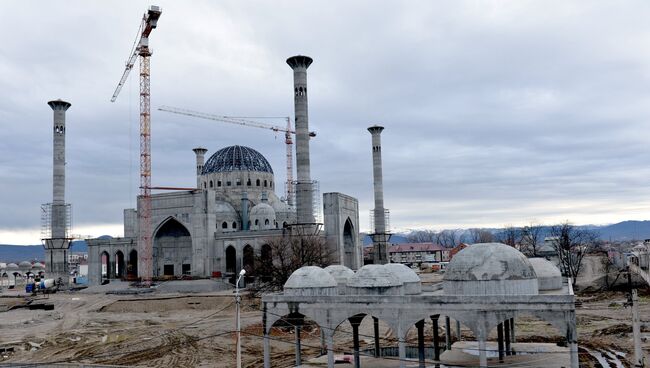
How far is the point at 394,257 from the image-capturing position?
520 feet

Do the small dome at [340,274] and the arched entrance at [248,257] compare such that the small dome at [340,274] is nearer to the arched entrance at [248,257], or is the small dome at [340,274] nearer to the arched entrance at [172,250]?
the arched entrance at [248,257]

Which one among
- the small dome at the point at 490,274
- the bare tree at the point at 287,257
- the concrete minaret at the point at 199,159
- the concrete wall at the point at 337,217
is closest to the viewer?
the small dome at the point at 490,274

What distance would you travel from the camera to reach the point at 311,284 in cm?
2789

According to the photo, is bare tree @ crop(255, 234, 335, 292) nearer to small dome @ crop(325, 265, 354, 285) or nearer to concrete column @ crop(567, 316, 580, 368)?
small dome @ crop(325, 265, 354, 285)

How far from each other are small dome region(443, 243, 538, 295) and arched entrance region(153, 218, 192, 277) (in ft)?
213

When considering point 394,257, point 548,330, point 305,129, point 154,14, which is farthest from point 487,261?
point 394,257

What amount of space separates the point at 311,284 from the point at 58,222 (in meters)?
70.3

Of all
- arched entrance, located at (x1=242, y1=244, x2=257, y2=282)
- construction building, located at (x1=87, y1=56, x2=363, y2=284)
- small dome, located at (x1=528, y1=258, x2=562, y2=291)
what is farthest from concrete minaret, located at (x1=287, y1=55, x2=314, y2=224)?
small dome, located at (x1=528, y1=258, x2=562, y2=291)

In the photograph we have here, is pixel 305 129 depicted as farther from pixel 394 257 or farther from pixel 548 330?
pixel 394 257

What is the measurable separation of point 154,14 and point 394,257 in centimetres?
9760

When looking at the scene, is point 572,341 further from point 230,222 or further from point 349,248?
point 230,222

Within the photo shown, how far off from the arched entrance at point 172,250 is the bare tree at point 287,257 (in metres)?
15.4

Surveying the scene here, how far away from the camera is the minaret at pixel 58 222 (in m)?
85.8

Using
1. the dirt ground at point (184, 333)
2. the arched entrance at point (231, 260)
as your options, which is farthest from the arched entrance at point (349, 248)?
the dirt ground at point (184, 333)
